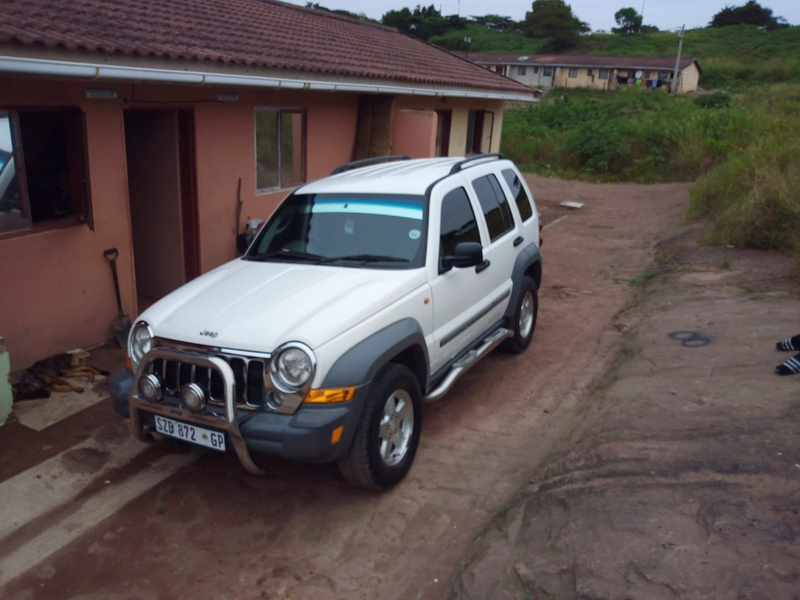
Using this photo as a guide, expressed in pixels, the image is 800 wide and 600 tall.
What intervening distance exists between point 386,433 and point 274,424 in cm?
84

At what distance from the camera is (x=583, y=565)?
3.22 m

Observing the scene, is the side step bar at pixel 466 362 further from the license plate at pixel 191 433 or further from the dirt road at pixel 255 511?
the license plate at pixel 191 433

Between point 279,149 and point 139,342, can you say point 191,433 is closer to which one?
point 139,342

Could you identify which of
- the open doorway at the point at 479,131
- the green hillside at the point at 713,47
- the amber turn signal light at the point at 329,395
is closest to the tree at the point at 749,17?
the green hillside at the point at 713,47

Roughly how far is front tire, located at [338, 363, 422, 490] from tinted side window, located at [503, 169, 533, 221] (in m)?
2.99

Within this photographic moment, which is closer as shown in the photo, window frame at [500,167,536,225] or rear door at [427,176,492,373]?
rear door at [427,176,492,373]

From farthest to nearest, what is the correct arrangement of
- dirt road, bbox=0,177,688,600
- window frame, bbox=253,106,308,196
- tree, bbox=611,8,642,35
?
1. tree, bbox=611,8,642,35
2. window frame, bbox=253,106,308,196
3. dirt road, bbox=0,177,688,600

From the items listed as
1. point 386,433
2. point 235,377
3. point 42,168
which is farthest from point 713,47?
point 235,377

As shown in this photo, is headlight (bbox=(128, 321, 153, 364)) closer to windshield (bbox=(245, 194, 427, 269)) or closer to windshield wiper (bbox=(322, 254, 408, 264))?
windshield (bbox=(245, 194, 427, 269))

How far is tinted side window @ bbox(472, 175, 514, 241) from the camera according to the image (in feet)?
19.6

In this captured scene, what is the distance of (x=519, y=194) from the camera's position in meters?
6.94

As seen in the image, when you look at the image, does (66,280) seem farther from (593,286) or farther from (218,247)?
(593,286)

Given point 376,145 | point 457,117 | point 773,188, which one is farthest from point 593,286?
point 457,117

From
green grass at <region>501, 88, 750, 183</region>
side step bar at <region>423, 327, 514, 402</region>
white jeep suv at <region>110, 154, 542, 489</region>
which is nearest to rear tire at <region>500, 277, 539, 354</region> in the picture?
side step bar at <region>423, 327, 514, 402</region>
